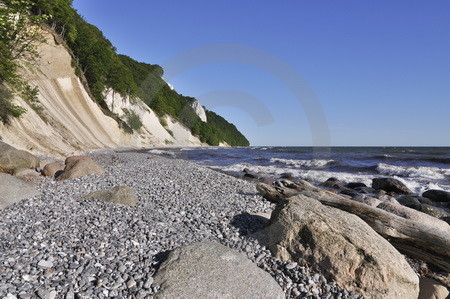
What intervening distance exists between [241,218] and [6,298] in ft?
14.8

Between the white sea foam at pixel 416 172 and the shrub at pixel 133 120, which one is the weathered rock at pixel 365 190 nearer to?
the white sea foam at pixel 416 172

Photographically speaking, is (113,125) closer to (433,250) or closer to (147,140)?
(147,140)

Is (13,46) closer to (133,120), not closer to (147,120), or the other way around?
(133,120)

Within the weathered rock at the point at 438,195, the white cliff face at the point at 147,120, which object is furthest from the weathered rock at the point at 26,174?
the white cliff face at the point at 147,120

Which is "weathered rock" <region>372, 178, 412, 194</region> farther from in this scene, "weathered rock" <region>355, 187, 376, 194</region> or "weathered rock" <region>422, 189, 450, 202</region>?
"weathered rock" <region>422, 189, 450, 202</region>

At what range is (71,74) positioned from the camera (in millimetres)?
32906

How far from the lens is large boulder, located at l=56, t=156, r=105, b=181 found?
1118 centimetres

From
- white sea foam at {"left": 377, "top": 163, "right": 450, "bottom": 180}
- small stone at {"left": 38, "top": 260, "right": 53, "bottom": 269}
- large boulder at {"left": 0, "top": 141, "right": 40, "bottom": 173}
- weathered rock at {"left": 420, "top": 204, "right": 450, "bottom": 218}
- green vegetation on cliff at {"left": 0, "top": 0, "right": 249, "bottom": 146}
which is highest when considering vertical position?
green vegetation on cliff at {"left": 0, "top": 0, "right": 249, "bottom": 146}

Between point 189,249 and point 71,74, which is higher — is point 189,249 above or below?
below

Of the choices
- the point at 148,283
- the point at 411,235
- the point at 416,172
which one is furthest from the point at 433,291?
the point at 416,172

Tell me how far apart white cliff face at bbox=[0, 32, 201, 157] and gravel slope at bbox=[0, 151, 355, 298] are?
12307 millimetres

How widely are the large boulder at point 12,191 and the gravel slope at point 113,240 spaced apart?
398mm

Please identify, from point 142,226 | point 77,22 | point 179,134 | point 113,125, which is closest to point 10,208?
point 142,226

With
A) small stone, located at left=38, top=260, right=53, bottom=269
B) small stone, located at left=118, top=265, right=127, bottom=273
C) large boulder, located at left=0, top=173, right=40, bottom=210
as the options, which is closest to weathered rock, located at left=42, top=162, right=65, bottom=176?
large boulder, located at left=0, top=173, right=40, bottom=210
